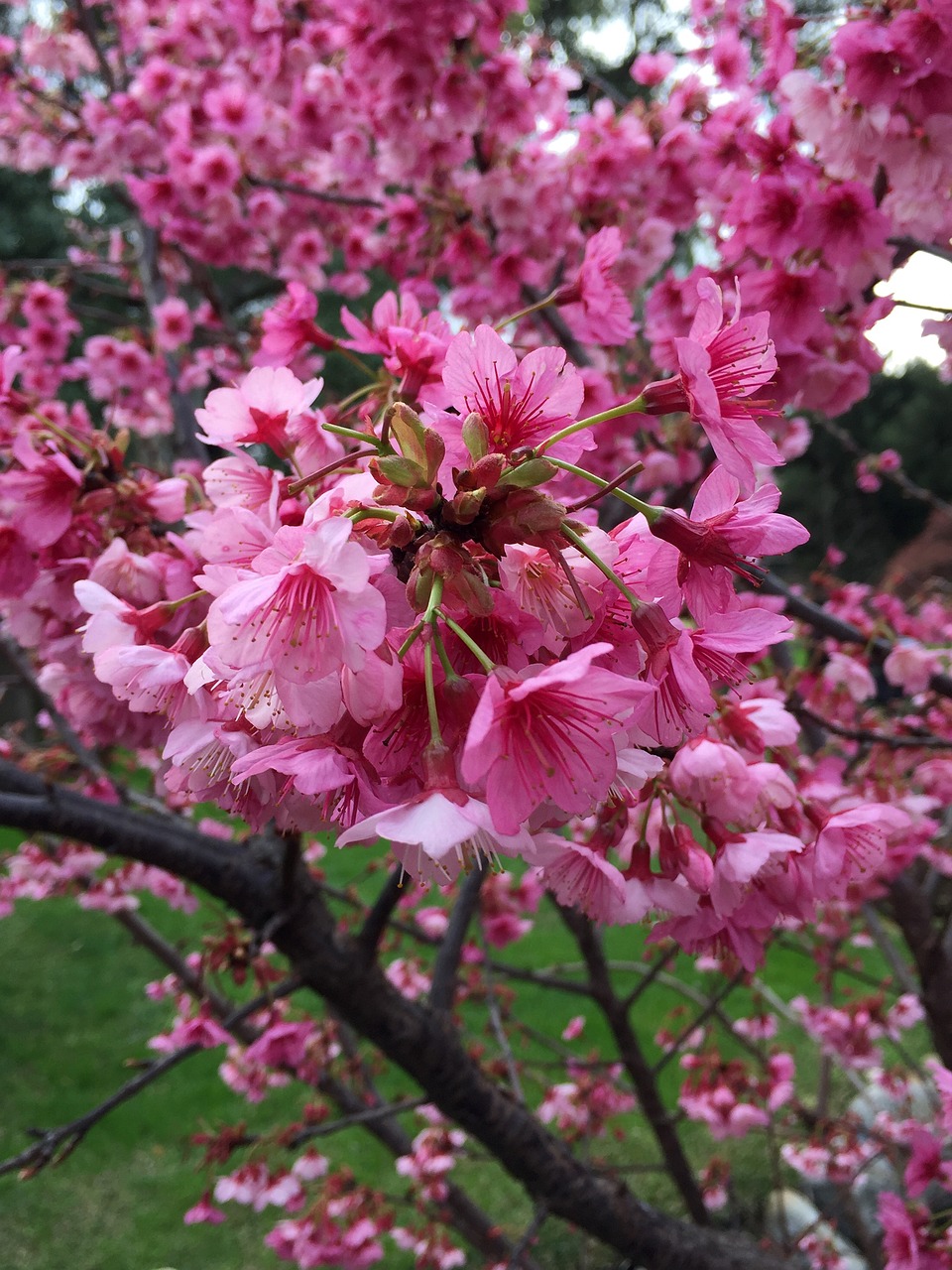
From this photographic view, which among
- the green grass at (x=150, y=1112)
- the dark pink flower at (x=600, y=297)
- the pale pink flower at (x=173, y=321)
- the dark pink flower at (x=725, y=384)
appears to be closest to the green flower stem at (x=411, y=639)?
the dark pink flower at (x=725, y=384)

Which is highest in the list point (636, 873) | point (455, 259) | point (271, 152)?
point (271, 152)

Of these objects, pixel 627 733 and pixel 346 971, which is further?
pixel 346 971

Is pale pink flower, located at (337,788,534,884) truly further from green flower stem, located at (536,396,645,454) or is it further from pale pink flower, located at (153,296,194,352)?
pale pink flower, located at (153,296,194,352)

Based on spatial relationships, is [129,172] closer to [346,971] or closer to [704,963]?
[346,971]

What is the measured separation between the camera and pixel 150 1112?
3.95m

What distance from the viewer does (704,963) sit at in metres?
3.93

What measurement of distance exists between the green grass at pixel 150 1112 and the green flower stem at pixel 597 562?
1.63 meters

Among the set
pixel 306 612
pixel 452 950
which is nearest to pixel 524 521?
pixel 306 612

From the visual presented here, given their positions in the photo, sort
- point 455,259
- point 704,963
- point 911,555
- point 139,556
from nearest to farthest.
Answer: point 139,556 < point 455,259 < point 704,963 < point 911,555

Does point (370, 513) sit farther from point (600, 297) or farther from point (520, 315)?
point (600, 297)

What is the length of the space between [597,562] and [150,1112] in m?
4.39

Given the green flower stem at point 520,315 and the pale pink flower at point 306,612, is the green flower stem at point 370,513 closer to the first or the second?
the pale pink flower at point 306,612

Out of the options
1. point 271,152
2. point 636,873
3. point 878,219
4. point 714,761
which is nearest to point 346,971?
point 636,873

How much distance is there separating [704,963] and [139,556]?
3.63 m
